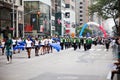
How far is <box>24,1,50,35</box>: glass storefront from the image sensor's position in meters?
89.0

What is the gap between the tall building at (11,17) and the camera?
6131 cm

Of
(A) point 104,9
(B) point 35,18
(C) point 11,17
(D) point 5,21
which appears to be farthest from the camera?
(B) point 35,18

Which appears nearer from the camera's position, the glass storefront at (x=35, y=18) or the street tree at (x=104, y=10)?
the street tree at (x=104, y=10)

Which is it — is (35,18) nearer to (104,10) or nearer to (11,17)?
(104,10)

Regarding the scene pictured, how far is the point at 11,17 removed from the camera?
65.7m

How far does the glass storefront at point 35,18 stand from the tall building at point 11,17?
1582 centimetres

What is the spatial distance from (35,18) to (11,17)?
2403 cm

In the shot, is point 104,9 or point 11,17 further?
point 104,9

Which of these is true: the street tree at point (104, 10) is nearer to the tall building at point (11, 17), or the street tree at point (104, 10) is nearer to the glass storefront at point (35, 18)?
the tall building at point (11, 17)

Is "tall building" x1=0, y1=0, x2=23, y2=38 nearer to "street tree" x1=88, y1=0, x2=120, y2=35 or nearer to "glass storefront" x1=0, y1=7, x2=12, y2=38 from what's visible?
"glass storefront" x1=0, y1=7, x2=12, y2=38

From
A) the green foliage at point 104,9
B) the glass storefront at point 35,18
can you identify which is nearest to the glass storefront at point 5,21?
the green foliage at point 104,9

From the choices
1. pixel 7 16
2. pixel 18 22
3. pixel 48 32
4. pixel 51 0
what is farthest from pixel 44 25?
pixel 7 16

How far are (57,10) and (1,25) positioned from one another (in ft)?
200

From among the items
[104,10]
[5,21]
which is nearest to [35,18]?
[104,10]
